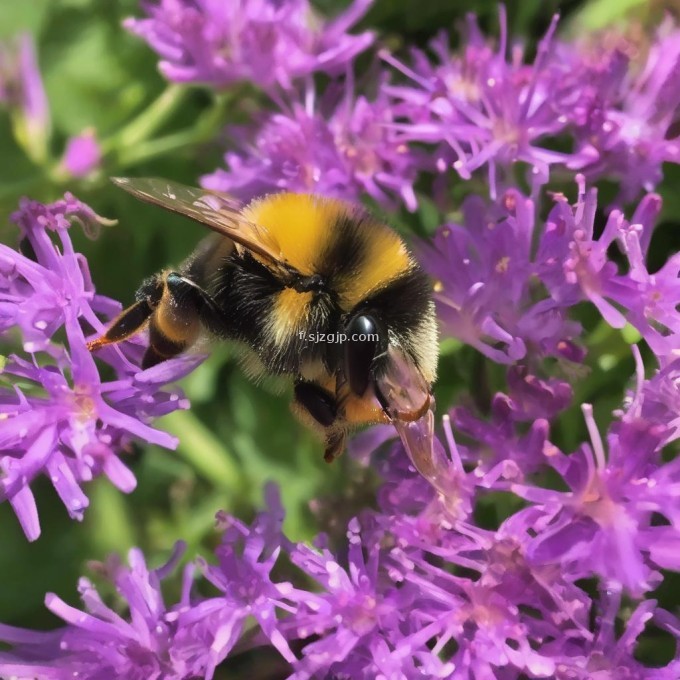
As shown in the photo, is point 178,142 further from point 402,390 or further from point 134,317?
point 402,390

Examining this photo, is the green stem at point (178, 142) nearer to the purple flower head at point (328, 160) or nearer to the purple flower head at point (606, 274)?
the purple flower head at point (328, 160)

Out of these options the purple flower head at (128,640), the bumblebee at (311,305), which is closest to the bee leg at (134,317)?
the bumblebee at (311,305)

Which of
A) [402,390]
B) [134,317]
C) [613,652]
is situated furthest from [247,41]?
[613,652]

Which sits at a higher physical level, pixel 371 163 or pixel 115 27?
pixel 371 163

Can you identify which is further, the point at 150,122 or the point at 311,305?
the point at 150,122

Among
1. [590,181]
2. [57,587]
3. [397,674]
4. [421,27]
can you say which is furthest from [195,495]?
[421,27]

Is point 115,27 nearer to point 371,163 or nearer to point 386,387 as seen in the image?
point 371,163
